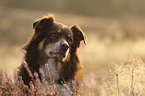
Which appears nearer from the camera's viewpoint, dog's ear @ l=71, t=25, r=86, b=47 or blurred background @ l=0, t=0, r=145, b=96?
dog's ear @ l=71, t=25, r=86, b=47

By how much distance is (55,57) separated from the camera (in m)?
4.46

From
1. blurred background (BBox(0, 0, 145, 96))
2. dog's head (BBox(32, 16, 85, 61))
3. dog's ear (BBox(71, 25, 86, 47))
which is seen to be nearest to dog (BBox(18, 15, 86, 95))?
dog's head (BBox(32, 16, 85, 61))

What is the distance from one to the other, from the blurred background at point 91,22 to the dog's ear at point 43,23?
2.71m

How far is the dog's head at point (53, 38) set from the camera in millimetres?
4328

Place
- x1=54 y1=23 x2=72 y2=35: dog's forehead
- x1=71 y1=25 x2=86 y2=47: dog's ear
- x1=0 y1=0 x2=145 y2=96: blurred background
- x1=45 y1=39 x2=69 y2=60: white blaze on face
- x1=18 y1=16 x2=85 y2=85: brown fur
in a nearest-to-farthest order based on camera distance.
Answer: x1=45 y1=39 x2=69 y2=60: white blaze on face
x1=18 y1=16 x2=85 y2=85: brown fur
x1=54 y1=23 x2=72 y2=35: dog's forehead
x1=71 y1=25 x2=86 y2=47: dog's ear
x1=0 y1=0 x2=145 y2=96: blurred background

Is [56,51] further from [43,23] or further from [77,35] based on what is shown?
[77,35]

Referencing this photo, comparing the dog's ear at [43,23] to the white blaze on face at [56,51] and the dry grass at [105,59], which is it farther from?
the dry grass at [105,59]

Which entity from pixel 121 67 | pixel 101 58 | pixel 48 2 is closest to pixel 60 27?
pixel 121 67

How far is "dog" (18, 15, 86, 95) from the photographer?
171 inches

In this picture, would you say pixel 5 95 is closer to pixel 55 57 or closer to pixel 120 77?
pixel 55 57

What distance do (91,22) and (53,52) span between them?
25.3 meters

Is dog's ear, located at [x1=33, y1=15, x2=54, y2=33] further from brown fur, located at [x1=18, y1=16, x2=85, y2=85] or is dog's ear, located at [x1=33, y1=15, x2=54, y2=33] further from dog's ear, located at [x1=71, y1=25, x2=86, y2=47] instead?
dog's ear, located at [x1=71, y1=25, x2=86, y2=47]

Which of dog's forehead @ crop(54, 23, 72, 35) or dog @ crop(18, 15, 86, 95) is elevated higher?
dog's forehead @ crop(54, 23, 72, 35)

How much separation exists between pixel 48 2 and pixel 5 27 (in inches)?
1003
